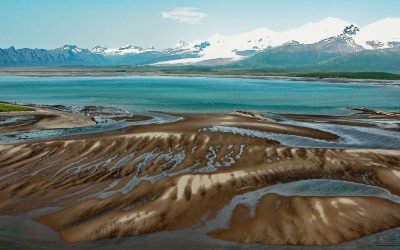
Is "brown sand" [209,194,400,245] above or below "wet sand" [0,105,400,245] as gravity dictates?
above

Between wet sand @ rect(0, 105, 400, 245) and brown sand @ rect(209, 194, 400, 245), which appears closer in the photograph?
brown sand @ rect(209, 194, 400, 245)

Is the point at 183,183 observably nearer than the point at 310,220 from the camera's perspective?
No

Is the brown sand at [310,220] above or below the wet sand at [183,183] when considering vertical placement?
above

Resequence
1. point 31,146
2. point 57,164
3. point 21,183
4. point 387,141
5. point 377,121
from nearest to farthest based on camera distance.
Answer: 1. point 21,183
2. point 57,164
3. point 31,146
4. point 387,141
5. point 377,121

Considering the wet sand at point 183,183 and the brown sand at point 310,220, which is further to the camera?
the wet sand at point 183,183

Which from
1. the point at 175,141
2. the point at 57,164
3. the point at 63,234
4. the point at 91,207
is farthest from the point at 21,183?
the point at 175,141

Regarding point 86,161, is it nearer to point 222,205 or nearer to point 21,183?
point 21,183

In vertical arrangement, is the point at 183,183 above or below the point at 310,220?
below

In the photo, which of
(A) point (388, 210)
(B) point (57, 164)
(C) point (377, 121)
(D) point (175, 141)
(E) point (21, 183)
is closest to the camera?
(A) point (388, 210)
